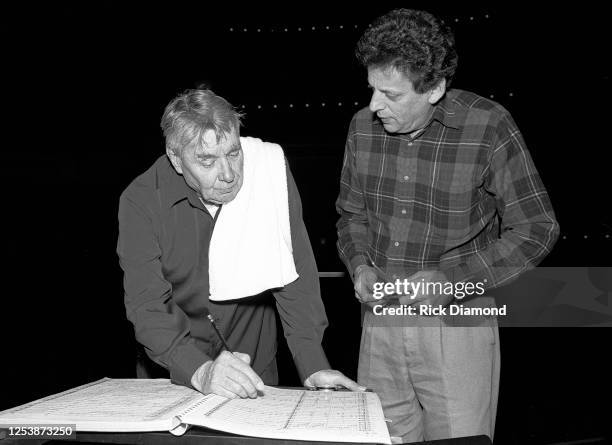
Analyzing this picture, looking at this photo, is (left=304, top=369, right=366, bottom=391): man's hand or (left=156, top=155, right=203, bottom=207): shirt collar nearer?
(left=304, top=369, right=366, bottom=391): man's hand

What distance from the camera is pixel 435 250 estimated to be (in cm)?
A: 146

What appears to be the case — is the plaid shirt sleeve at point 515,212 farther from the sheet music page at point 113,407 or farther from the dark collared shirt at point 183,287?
the sheet music page at point 113,407

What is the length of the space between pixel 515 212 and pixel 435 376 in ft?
1.44

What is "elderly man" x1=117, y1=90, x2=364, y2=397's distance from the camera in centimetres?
123

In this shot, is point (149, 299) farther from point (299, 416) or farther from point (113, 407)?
point (299, 416)

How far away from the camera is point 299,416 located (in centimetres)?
88

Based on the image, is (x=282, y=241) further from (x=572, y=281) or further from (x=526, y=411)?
(x=572, y=281)

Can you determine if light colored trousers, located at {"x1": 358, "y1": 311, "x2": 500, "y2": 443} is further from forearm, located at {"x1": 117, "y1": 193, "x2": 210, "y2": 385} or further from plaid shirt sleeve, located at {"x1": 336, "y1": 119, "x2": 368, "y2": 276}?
forearm, located at {"x1": 117, "y1": 193, "x2": 210, "y2": 385}

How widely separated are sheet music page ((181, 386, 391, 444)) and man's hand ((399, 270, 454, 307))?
1.31ft

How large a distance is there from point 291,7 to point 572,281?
2612mm

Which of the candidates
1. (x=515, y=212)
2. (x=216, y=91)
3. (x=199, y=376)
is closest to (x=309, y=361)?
(x=199, y=376)

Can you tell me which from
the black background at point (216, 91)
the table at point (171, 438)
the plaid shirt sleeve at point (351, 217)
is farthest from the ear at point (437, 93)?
the black background at point (216, 91)

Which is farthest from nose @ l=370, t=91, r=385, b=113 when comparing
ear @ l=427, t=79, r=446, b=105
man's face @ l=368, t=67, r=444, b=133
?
ear @ l=427, t=79, r=446, b=105

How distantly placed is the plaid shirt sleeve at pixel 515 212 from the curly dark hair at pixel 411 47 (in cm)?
20
